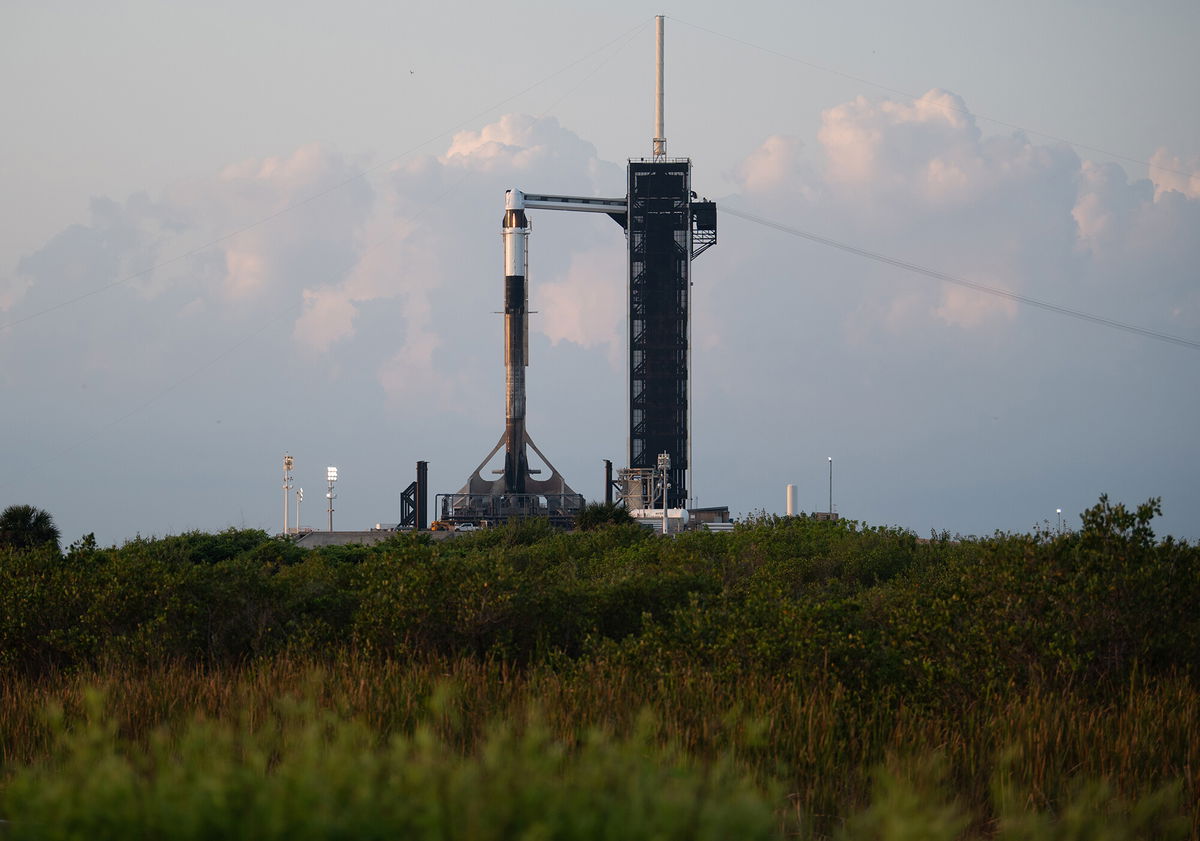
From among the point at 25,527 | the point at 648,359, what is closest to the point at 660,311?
the point at 648,359

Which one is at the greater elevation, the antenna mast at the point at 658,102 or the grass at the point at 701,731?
the antenna mast at the point at 658,102

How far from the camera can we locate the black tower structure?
76.9 metres

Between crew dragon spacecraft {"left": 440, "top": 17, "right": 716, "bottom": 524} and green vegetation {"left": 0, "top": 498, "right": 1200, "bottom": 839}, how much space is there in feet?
182

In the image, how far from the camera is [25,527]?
34.7 m

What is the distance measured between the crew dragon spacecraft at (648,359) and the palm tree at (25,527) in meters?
40.6

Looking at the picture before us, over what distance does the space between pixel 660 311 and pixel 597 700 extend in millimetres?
67367

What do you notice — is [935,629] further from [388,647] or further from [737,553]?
[737,553]

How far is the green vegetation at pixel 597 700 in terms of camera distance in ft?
13.9

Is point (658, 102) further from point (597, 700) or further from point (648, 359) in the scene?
point (597, 700)

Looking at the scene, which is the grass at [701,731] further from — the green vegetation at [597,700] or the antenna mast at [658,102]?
the antenna mast at [658,102]

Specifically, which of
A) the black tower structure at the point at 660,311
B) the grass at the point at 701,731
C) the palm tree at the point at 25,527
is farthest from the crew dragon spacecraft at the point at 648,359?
the grass at the point at 701,731

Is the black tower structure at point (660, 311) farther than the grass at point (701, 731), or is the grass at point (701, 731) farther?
the black tower structure at point (660, 311)

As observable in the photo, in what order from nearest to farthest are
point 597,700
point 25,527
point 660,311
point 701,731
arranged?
1. point 701,731
2. point 597,700
3. point 25,527
4. point 660,311

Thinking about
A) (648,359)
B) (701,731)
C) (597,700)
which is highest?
(648,359)
